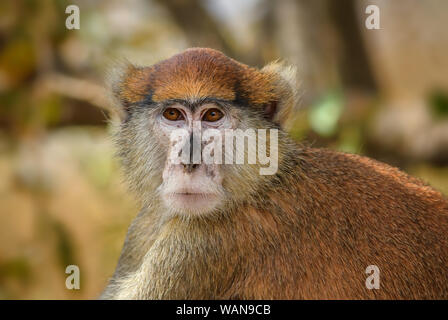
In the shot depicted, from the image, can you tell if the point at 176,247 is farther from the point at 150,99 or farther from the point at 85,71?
the point at 85,71

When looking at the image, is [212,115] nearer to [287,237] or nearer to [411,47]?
[287,237]

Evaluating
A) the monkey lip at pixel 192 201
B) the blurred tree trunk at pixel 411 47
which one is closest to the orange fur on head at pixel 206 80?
the monkey lip at pixel 192 201

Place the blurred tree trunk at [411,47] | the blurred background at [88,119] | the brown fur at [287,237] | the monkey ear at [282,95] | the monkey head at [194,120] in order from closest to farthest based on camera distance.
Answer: the monkey head at [194,120], the brown fur at [287,237], the monkey ear at [282,95], the blurred background at [88,119], the blurred tree trunk at [411,47]

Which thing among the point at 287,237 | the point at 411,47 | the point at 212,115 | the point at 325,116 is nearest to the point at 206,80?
the point at 212,115

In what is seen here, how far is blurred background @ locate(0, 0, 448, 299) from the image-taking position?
7.79 m

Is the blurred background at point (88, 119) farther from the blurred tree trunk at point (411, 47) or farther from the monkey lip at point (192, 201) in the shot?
the monkey lip at point (192, 201)

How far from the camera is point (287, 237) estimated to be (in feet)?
11.1

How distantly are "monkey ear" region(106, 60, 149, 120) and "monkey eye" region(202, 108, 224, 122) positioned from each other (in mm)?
491

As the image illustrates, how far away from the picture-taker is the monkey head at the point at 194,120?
3.17 metres

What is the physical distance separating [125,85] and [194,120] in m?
0.73
